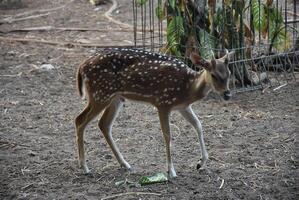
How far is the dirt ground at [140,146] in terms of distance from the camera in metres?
4.89

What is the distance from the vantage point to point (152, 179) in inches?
196

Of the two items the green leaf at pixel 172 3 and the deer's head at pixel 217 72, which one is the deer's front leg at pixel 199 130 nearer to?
the deer's head at pixel 217 72

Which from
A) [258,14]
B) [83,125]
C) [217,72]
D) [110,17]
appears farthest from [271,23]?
[110,17]

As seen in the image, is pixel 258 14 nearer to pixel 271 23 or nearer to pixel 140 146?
pixel 271 23

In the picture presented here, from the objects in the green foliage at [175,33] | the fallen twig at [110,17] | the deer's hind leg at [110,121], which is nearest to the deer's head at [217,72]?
the deer's hind leg at [110,121]

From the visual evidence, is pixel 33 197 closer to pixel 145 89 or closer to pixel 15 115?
pixel 145 89

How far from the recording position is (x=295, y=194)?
15.6 ft

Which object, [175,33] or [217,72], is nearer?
[217,72]

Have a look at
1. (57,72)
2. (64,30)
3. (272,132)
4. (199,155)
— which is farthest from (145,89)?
(64,30)

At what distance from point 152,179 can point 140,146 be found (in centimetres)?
93

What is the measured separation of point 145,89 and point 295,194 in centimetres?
143

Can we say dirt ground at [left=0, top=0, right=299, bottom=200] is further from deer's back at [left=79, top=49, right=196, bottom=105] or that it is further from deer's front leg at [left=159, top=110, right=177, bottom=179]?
deer's back at [left=79, top=49, right=196, bottom=105]

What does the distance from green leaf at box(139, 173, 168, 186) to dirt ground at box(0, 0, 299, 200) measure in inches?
1.8

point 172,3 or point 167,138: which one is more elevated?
point 172,3
